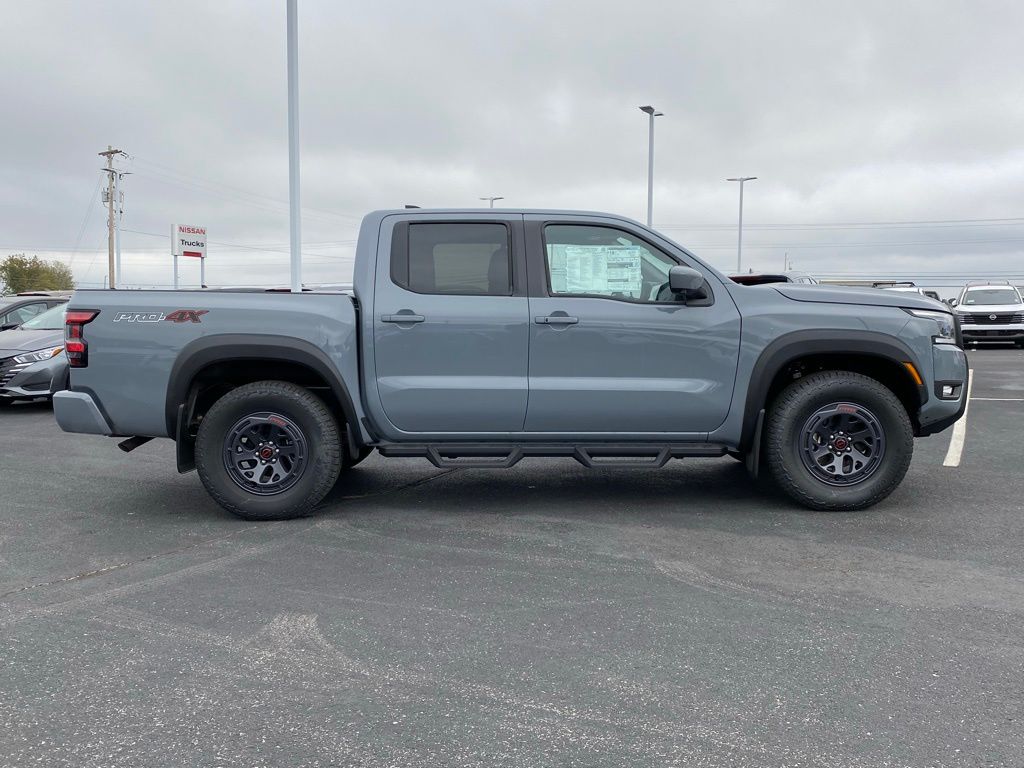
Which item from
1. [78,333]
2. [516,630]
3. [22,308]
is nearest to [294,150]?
[22,308]

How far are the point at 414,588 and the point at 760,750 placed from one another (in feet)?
6.36

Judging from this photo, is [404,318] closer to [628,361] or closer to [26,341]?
[628,361]

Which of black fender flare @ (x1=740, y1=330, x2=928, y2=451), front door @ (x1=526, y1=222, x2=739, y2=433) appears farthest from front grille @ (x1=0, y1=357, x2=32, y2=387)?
black fender flare @ (x1=740, y1=330, x2=928, y2=451)

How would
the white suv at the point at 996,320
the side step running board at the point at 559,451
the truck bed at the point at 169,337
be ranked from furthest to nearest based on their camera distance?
the white suv at the point at 996,320 < the side step running board at the point at 559,451 < the truck bed at the point at 169,337

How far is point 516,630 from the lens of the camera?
3.59 m

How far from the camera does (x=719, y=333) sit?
5445 millimetres

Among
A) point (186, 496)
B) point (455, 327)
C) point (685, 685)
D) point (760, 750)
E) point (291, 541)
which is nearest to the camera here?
point (760, 750)

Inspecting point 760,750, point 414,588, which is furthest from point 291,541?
point 760,750

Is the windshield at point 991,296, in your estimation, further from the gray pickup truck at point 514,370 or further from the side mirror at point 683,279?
the side mirror at point 683,279

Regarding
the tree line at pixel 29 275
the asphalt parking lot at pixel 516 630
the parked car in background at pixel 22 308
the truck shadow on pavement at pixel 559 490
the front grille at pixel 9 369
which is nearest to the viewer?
the asphalt parking lot at pixel 516 630

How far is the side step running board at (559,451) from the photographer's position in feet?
17.9

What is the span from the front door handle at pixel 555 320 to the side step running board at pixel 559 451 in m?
0.76

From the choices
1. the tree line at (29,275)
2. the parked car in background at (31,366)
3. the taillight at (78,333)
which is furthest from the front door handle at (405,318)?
the tree line at (29,275)

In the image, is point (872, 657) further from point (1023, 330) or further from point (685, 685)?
point (1023, 330)
